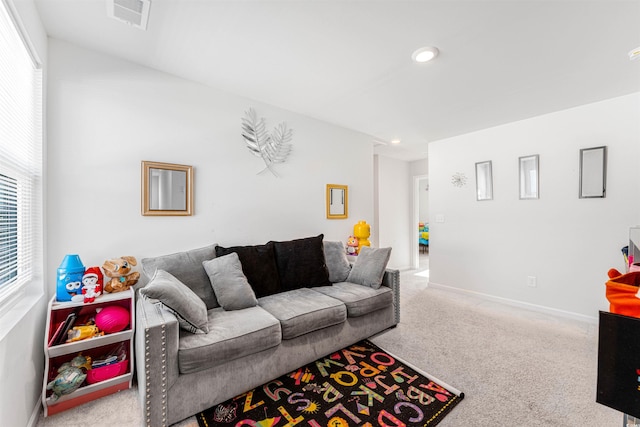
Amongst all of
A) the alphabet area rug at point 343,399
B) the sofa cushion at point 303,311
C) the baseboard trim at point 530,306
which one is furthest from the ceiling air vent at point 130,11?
the baseboard trim at point 530,306

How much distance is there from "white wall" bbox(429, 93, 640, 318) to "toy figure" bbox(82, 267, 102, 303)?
4.25m

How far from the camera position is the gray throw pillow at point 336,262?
114 inches

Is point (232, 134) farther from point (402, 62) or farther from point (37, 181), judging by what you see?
point (402, 62)

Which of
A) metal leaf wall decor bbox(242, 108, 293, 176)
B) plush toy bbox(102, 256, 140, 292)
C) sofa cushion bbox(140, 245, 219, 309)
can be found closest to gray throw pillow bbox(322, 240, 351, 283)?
metal leaf wall decor bbox(242, 108, 293, 176)

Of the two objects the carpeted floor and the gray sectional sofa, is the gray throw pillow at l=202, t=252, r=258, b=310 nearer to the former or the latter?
the gray sectional sofa

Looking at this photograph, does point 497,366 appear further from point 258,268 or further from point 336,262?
point 258,268

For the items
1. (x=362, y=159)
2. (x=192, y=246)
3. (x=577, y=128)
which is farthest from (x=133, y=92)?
(x=577, y=128)

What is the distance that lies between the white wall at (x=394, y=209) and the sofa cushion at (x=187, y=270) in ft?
10.6

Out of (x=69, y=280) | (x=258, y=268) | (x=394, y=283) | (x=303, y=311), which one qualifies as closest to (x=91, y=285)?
(x=69, y=280)

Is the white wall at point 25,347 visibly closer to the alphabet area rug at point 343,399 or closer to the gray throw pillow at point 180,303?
the gray throw pillow at point 180,303

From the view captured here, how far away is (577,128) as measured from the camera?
9.68 feet

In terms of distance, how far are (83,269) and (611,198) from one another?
4.82m

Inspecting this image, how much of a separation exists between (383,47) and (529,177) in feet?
8.81

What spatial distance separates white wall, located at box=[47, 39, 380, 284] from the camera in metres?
1.95
